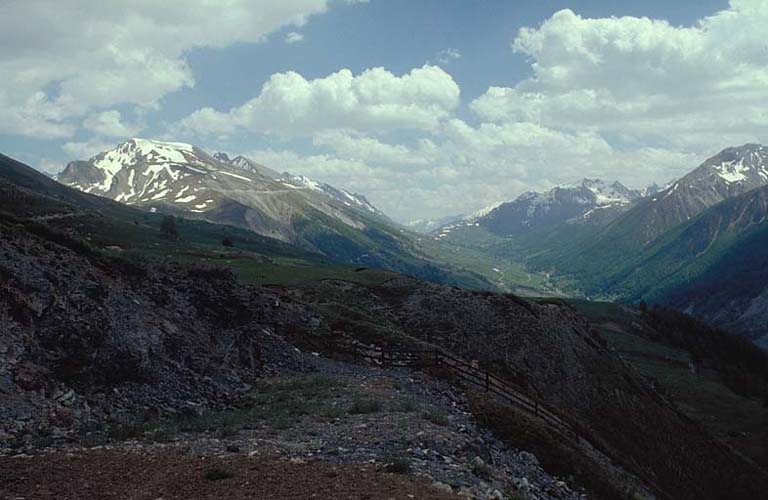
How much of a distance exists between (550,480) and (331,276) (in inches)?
3128

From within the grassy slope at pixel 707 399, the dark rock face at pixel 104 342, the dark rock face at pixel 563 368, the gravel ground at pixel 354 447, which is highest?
the dark rock face at pixel 104 342

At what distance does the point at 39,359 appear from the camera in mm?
26500

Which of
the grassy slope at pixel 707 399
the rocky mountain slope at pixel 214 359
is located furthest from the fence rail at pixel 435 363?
the grassy slope at pixel 707 399

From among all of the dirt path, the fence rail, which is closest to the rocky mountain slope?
the fence rail

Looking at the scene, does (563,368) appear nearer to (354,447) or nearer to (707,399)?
(354,447)

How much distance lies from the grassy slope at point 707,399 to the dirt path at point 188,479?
98235 mm

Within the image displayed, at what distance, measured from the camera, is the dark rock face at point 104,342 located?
83.4ft

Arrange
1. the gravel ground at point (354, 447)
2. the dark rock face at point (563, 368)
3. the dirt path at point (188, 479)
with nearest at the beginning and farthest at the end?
the dirt path at point (188, 479)
the gravel ground at point (354, 447)
the dark rock face at point (563, 368)

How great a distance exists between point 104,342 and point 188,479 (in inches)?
548

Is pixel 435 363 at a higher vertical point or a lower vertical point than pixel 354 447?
lower

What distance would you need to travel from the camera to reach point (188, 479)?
19141 millimetres

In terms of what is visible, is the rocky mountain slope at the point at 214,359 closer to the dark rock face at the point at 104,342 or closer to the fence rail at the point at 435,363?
the dark rock face at the point at 104,342

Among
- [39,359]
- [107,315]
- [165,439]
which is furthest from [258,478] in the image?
[107,315]

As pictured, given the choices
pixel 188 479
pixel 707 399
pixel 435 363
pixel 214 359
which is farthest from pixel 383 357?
pixel 707 399
